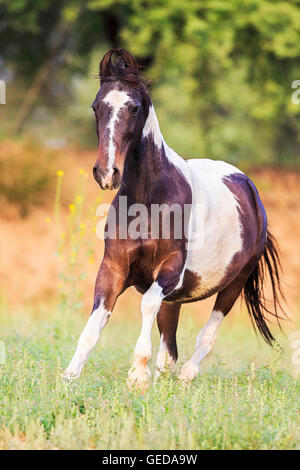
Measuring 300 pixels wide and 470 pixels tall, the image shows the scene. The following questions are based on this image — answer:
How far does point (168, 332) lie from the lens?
19.5ft

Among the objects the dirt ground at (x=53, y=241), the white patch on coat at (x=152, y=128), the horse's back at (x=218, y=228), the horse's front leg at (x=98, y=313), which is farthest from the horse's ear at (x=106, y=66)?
the dirt ground at (x=53, y=241)

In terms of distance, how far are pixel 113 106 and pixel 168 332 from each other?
2231mm

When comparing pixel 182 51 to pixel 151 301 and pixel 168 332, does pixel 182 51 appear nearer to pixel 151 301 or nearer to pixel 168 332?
pixel 168 332

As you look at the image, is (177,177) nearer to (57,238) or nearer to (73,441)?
(73,441)

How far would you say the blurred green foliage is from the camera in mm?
14297

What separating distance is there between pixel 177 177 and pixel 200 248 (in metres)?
0.60

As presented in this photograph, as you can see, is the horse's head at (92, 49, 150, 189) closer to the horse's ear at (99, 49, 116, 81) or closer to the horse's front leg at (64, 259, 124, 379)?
the horse's ear at (99, 49, 116, 81)

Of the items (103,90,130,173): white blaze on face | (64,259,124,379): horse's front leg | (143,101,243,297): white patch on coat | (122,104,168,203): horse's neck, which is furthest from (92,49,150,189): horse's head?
(64,259,124,379): horse's front leg

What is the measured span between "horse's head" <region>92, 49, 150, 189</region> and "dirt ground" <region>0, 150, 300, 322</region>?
10.2m

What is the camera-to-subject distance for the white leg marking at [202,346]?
5.66 meters

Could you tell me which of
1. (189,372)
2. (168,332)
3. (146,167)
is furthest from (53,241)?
(146,167)

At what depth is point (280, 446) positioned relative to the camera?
12.6ft

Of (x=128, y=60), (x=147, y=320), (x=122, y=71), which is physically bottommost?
(x=147, y=320)
